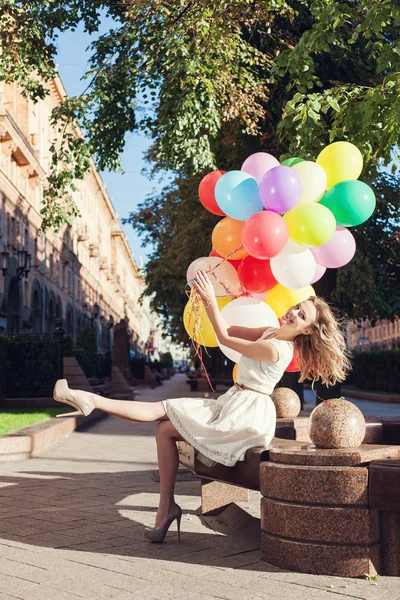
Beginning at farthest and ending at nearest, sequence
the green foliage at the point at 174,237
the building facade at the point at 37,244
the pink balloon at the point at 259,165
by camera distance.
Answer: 1. the building facade at the point at 37,244
2. the green foliage at the point at 174,237
3. the pink balloon at the point at 259,165

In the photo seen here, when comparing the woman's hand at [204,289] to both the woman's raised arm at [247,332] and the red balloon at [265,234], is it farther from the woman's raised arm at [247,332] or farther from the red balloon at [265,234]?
the red balloon at [265,234]

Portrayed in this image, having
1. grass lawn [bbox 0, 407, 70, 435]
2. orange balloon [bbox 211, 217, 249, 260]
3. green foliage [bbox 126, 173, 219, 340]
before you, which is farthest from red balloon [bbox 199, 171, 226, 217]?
green foliage [bbox 126, 173, 219, 340]

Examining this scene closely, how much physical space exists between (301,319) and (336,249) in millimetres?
1722

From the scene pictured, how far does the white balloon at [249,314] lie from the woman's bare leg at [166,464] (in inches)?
37.4

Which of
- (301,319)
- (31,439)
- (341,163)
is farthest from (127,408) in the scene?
(31,439)

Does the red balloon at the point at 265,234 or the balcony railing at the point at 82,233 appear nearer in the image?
the red balloon at the point at 265,234

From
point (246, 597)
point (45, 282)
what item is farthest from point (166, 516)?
point (45, 282)

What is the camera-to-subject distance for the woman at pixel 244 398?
15.9ft

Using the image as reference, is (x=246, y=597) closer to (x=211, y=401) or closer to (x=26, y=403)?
(x=211, y=401)

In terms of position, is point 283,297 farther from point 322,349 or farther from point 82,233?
point 82,233

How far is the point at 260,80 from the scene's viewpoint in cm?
1352

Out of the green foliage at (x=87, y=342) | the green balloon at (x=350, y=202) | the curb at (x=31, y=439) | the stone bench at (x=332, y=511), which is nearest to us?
the stone bench at (x=332, y=511)

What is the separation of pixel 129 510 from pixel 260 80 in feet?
30.2

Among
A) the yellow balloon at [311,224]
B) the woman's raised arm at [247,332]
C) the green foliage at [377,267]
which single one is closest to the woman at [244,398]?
the woman's raised arm at [247,332]
